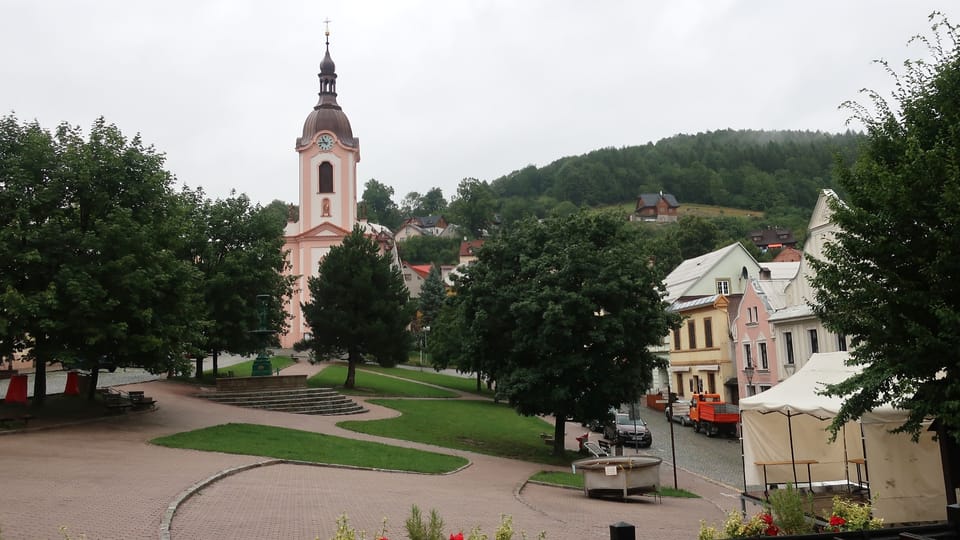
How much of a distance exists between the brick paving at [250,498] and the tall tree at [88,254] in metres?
2.62

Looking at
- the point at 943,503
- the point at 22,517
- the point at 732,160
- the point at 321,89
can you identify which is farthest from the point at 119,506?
the point at 732,160

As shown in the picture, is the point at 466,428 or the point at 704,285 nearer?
the point at 466,428

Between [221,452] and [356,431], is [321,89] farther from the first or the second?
[221,452]

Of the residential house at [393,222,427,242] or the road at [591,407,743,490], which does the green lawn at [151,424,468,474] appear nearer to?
the road at [591,407,743,490]

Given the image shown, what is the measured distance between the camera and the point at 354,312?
127 ft

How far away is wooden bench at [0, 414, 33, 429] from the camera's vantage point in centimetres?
2012

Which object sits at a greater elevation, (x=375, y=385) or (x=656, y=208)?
(x=656, y=208)

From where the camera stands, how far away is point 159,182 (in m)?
23.8

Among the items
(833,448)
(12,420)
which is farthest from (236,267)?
(833,448)

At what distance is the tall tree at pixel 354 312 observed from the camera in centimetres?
3797

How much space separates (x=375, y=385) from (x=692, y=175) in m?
128

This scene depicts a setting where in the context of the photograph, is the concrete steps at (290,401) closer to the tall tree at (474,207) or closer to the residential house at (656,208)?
the tall tree at (474,207)

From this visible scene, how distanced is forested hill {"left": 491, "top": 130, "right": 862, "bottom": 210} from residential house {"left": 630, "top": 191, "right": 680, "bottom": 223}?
24.2 ft

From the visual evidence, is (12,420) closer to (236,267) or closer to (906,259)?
(236,267)
